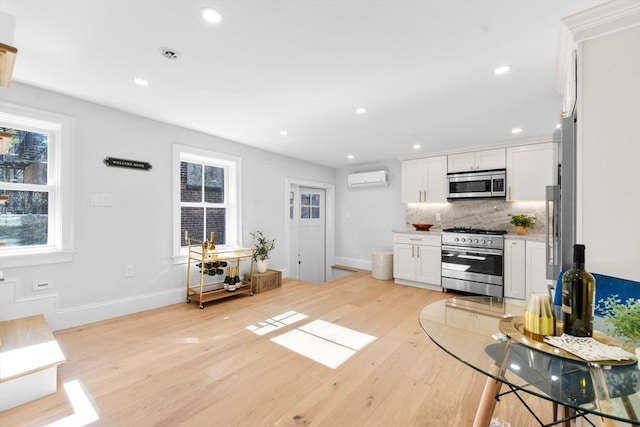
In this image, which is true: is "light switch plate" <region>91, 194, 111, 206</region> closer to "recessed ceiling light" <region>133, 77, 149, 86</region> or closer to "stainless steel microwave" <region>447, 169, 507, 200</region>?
"recessed ceiling light" <region>133, 77, 149, 86</region>

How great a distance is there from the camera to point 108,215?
3.10 m

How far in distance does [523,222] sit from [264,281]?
13.0ft

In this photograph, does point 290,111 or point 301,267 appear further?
point 301,267

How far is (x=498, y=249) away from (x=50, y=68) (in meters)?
5.34

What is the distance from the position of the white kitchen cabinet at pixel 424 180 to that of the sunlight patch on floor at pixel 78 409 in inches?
189

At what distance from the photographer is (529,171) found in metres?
4.08

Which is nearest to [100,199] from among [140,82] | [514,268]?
[140,82]

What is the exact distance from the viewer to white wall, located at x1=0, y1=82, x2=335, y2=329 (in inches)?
105

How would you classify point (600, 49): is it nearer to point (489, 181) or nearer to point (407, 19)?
point (407, 19)

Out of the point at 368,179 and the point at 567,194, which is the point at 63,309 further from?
the point at 368,179

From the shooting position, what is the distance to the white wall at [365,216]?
5660 millimetres

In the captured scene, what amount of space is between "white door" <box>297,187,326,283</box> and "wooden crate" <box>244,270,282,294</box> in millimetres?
1359

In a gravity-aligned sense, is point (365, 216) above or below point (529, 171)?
below

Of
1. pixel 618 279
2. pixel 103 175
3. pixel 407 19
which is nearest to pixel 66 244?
pixel 103 175
